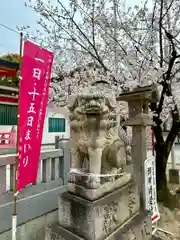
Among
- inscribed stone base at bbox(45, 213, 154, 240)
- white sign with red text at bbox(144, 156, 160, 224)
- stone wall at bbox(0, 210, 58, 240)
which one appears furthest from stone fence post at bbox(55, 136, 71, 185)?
white sign with red text at bbox(144, 156, 160, 224)

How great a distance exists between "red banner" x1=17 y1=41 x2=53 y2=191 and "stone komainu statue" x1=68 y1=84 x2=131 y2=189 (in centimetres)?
43

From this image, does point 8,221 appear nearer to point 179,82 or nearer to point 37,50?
point 37,50

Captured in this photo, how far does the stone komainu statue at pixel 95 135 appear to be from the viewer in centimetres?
260

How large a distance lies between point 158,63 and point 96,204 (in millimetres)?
4492

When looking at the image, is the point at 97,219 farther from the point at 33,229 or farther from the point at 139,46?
the point at 139,46

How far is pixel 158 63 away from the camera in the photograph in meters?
5.75

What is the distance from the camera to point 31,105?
2.58 meters

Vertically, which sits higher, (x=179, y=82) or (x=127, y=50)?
(x=127, y=50)

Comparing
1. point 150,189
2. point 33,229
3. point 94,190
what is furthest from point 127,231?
point 33,229

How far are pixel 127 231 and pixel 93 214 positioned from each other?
75 cm

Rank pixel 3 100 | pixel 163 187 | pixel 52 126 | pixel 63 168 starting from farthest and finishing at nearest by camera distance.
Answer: pixel 52 126, pixel 3 100, pixel 163 187, pixel 63 168

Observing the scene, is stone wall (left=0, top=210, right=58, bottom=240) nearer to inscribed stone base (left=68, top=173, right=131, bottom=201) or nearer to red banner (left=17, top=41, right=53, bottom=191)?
→ red banner (left=17, top=41, right=53, bottom=191)

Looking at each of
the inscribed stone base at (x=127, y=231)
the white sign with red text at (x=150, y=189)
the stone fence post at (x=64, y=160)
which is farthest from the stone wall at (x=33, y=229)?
the white sign with red text at (x=150, y=189)

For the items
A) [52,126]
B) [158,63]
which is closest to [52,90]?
[158,63]
